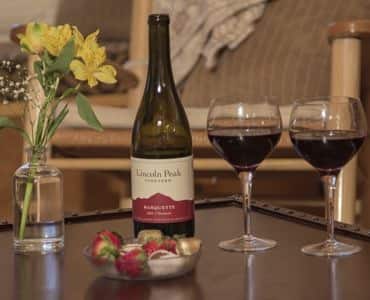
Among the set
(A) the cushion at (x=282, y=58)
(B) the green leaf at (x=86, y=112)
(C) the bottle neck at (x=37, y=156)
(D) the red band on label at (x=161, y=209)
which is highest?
(A) the cushion at (x=282, y=58)

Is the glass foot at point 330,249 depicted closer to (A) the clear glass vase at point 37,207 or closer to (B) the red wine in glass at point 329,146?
(B) the red wine in glass at point 329,146

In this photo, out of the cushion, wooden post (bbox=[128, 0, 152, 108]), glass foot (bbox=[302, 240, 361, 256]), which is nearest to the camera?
glass foot (bbox=[302, 240, 361, 256])

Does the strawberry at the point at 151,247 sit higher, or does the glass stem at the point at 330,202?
the glass stem at the point at 330,202

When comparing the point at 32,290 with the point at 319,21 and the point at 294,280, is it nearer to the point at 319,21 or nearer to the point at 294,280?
the point at 294,280

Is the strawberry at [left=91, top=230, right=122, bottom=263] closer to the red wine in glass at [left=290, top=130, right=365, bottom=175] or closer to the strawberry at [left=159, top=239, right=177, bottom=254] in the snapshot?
the strawberry at [left=159, top=239, right=177, bottom=254]

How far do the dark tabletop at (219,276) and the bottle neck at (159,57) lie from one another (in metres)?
0.18

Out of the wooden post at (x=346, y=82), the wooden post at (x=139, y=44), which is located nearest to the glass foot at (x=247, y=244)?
the wooden post at (x=346, y=82)

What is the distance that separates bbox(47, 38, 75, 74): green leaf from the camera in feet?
2.74

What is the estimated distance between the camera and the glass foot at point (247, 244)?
2.86ft

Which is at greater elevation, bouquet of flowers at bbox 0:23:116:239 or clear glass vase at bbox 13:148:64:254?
bouquet of flowers at bbox 0:23:116:239

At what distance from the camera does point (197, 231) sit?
0.97 meters

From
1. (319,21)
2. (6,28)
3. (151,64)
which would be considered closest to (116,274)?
(151,64)

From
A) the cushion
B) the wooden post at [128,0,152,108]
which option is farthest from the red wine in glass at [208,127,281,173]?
the wooden post at [128,0,152,108]

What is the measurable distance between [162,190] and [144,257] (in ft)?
0.47
